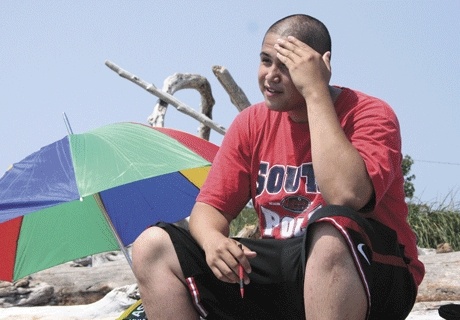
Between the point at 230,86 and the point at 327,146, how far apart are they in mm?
8412

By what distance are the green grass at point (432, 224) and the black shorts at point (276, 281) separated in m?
7.53

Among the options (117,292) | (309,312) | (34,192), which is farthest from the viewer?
(117,292)

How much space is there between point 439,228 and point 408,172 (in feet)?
43.9

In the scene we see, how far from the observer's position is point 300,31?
133 inches

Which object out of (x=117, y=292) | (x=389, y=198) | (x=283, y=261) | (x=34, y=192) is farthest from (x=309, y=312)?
(x=117, y=292)

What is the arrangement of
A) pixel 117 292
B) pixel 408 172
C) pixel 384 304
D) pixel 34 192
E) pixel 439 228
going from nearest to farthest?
pixel 384 304 < pixel 34 192 < pixel 117 292 < pixel 439 228 < pixel 408 172

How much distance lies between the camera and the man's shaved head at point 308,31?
11.1 feet

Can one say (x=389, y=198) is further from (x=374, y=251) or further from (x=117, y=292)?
(x=117, y=292)

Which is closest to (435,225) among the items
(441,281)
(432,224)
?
(432,224)

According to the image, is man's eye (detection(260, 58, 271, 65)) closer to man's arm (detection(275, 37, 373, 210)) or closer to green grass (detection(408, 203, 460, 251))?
man's arm (detection(275, 37, 373, 210))

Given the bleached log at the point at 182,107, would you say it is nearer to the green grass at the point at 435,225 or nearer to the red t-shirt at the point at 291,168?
the green grass at the point at 435,225

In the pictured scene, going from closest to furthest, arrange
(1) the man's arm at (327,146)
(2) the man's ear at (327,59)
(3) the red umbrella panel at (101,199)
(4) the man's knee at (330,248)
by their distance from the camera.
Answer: (4) the man's knee at (330,248), (1) the man's arm at (327,146), (2) the man's ear at (327,59), (3) the red umbrella panel at (101,199)

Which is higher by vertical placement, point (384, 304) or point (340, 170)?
point (340, 170)

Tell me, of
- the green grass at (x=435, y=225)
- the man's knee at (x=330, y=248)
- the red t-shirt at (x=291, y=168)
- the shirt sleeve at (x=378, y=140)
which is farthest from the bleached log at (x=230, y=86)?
the man's knee at (x=330, y=248)
